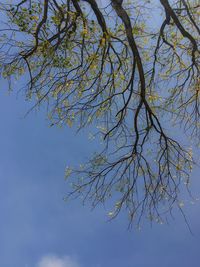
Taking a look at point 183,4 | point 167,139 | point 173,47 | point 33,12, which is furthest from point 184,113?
point 33,12

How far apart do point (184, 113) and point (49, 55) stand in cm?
353

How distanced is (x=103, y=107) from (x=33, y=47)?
6.89 feet

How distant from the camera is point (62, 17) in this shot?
1059 cm

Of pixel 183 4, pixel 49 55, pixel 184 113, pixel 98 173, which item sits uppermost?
pixel 183 4

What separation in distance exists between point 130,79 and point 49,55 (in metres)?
1.87

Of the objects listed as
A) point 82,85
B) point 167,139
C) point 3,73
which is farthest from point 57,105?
point 167,139

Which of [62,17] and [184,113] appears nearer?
[62,17]

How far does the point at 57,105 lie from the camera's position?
1091 centimetres

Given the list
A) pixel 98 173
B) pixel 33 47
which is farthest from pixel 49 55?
pixel 98 173

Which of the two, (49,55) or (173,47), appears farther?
(173,47)

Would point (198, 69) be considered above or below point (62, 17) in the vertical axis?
below

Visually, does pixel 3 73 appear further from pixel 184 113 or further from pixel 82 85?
pixel 184 113

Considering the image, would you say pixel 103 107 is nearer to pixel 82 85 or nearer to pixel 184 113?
pixel 82 85

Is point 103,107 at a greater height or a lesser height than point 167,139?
greater
